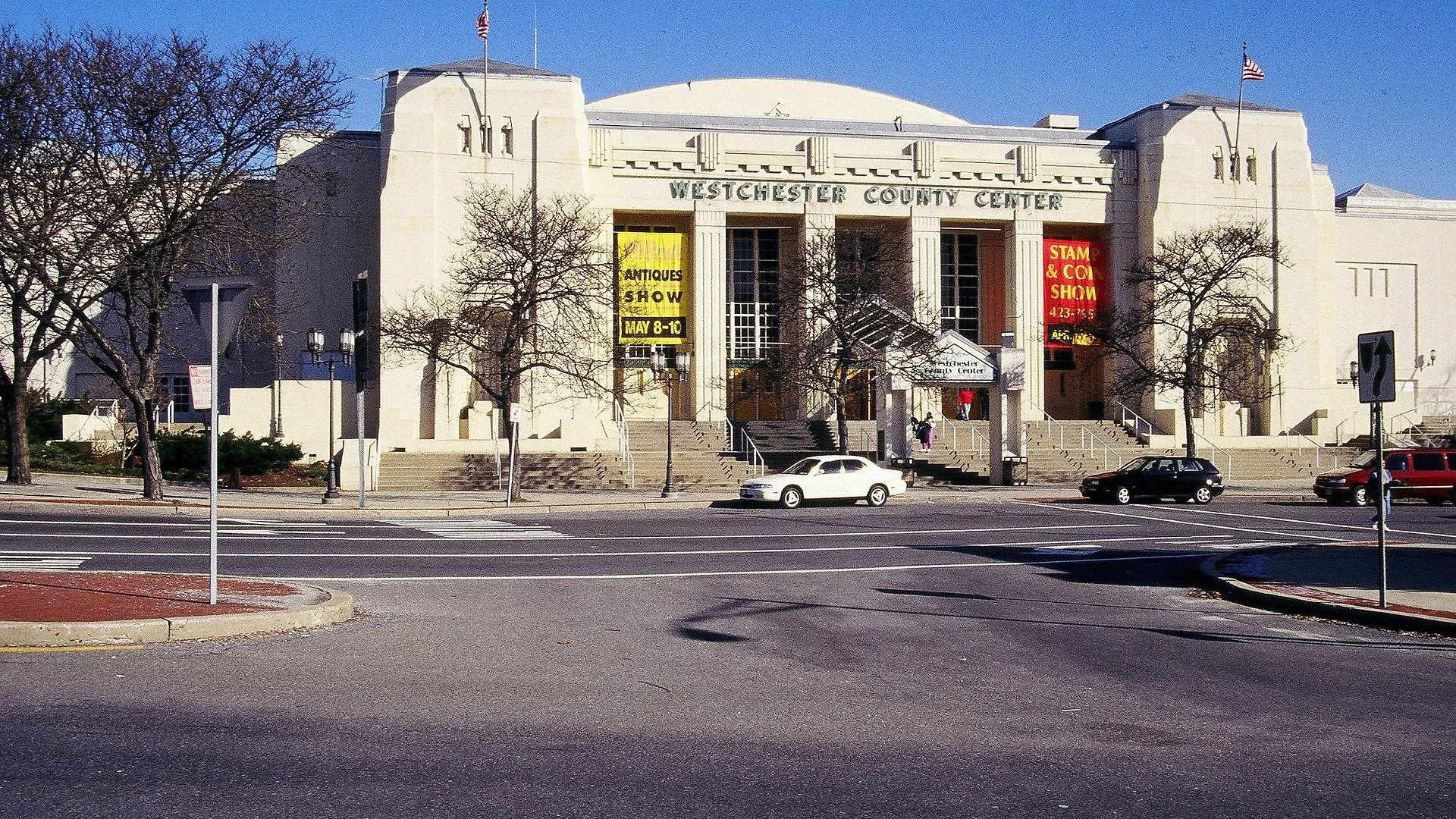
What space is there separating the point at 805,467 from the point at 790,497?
1275 millimetres

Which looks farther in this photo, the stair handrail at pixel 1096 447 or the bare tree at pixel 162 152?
the stair handrail at pixel 1096 447

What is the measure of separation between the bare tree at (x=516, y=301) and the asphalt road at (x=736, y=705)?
18.2 meters

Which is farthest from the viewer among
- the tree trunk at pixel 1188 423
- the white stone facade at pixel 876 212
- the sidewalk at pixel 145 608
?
the white stone facade at pixel 876 212

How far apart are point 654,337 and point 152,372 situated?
24.2 meters

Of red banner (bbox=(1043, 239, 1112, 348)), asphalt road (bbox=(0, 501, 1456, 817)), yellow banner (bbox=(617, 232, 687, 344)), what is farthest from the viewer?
red banner (bbox=(1043, 239, 1112, 348))

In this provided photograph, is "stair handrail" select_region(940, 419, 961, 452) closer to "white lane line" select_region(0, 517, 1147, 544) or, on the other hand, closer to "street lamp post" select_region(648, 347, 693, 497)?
"street lamp post" select_region(648, 347, 693, 497)

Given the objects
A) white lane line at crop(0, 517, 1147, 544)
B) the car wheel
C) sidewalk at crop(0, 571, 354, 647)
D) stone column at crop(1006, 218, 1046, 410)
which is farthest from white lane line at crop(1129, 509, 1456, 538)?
stone column at crop(1006, 218, 1046, 410)

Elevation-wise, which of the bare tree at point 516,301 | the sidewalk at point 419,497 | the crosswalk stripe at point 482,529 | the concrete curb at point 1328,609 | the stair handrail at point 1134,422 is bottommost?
the concrete curb at point 1328,609

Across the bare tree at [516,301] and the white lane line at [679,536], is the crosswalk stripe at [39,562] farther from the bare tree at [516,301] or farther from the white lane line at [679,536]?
the bare tree at [516,301]

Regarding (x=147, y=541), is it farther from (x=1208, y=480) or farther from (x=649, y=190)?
(x=649, y=190)

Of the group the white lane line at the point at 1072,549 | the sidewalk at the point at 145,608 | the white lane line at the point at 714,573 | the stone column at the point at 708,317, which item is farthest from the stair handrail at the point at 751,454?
the sidewalk at the point at 145,608

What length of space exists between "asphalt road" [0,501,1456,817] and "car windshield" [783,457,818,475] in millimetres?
16075

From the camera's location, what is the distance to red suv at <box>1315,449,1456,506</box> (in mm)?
34094

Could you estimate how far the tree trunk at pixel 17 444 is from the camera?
105ft
